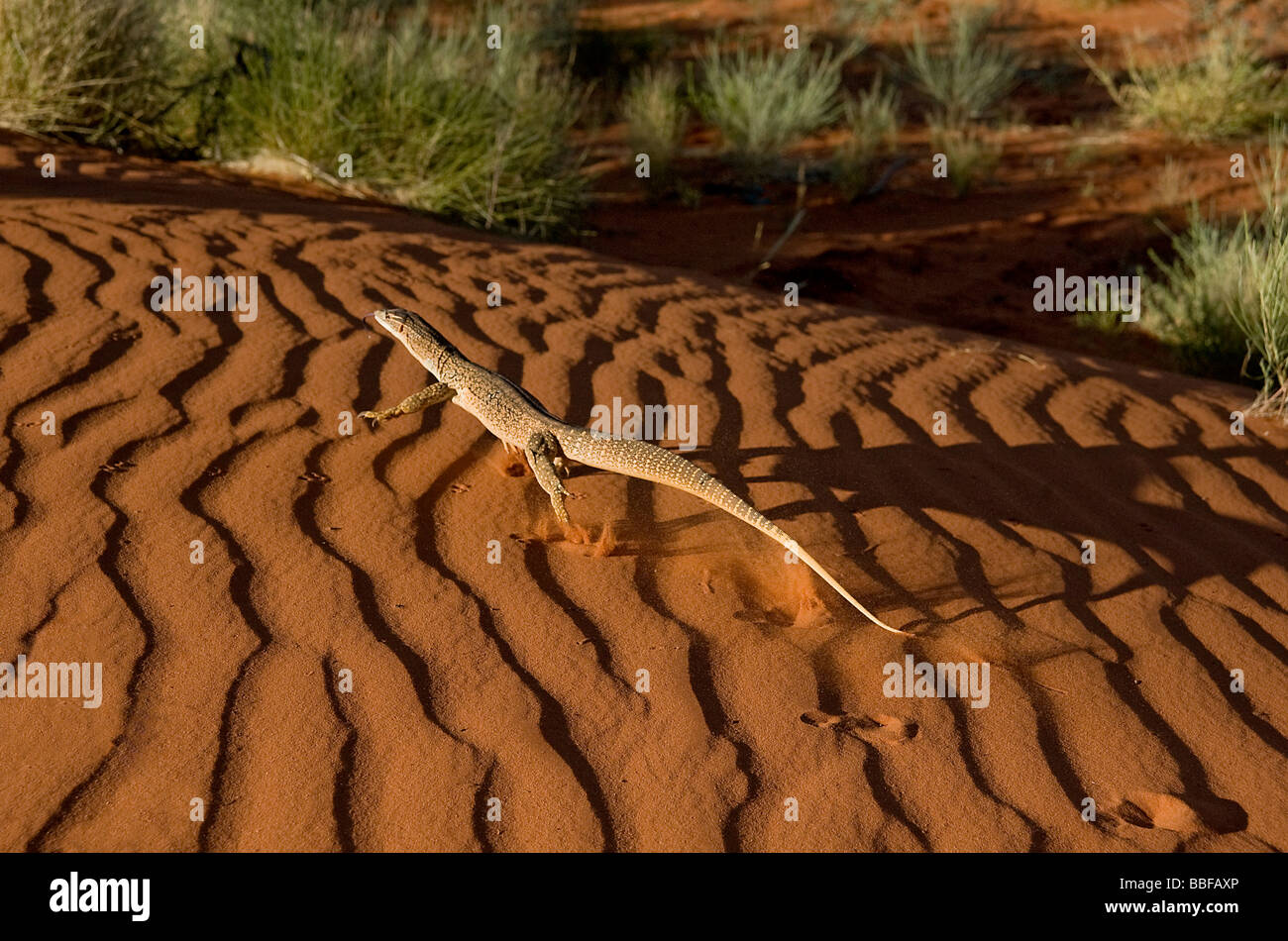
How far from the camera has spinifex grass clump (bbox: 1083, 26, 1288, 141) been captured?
1321cm

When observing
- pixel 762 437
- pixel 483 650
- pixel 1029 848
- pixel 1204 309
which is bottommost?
pixel 1029 848

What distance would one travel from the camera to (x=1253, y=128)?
13.4 metres

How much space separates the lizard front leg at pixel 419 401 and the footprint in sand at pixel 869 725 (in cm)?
179

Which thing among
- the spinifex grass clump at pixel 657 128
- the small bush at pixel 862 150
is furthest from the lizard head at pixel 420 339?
the small bush at pixel 862 150

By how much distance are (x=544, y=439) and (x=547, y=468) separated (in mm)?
142

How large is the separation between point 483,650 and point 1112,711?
1755 mm

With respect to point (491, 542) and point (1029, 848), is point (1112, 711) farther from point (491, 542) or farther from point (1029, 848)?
point (491, 542)

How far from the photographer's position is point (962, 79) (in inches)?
561

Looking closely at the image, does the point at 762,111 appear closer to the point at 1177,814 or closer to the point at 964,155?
the point at 964,155

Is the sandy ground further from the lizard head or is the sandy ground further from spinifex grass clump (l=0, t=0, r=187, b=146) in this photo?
spinifex grass clump (l=0, t=0, r=187, b=146)

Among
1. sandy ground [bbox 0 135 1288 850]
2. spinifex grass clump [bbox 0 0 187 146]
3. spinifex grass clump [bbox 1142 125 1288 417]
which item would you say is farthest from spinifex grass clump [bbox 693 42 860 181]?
sandy ground [bbox 0 135 1288 850]

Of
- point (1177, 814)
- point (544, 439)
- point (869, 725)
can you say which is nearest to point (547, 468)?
point (544, 439)

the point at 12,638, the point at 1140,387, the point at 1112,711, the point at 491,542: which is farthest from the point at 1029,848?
the point at 1140,387

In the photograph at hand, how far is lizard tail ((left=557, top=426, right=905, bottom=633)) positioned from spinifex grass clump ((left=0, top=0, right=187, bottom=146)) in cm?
617
